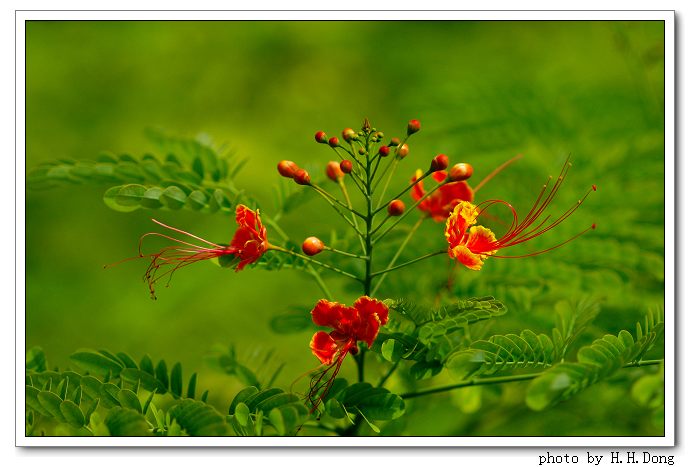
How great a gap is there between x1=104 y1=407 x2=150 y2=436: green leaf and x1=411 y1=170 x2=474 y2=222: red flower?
71 cm

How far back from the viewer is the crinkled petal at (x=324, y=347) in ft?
4.40

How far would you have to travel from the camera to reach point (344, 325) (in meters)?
1.35

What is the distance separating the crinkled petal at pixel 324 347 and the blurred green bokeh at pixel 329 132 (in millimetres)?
588

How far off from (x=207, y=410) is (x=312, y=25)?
3499 mm

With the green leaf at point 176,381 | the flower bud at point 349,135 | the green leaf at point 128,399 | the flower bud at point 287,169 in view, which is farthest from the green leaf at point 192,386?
the flower bud at point 349,135

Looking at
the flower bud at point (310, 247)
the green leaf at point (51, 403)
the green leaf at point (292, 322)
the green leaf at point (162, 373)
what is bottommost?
the green leaf at point (51, 403)

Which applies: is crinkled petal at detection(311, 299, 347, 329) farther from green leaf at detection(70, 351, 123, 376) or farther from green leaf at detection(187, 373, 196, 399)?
Answer: green leaf at detection(70, 351, 123, 376)

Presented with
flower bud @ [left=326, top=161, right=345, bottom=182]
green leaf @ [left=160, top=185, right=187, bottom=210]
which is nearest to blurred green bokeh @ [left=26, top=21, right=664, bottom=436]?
flower bud @ [left=326, top=161, right=345, bottom=182]

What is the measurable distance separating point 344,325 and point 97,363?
0.57 meters

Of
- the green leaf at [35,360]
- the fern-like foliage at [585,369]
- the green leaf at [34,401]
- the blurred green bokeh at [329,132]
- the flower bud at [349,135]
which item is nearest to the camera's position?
the fern-like foliage at [585,369]

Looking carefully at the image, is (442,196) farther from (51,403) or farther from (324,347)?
(51,403)

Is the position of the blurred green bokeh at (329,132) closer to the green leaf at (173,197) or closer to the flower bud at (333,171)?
the flower bud at (333,171)

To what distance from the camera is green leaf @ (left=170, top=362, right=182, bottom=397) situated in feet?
5.13
